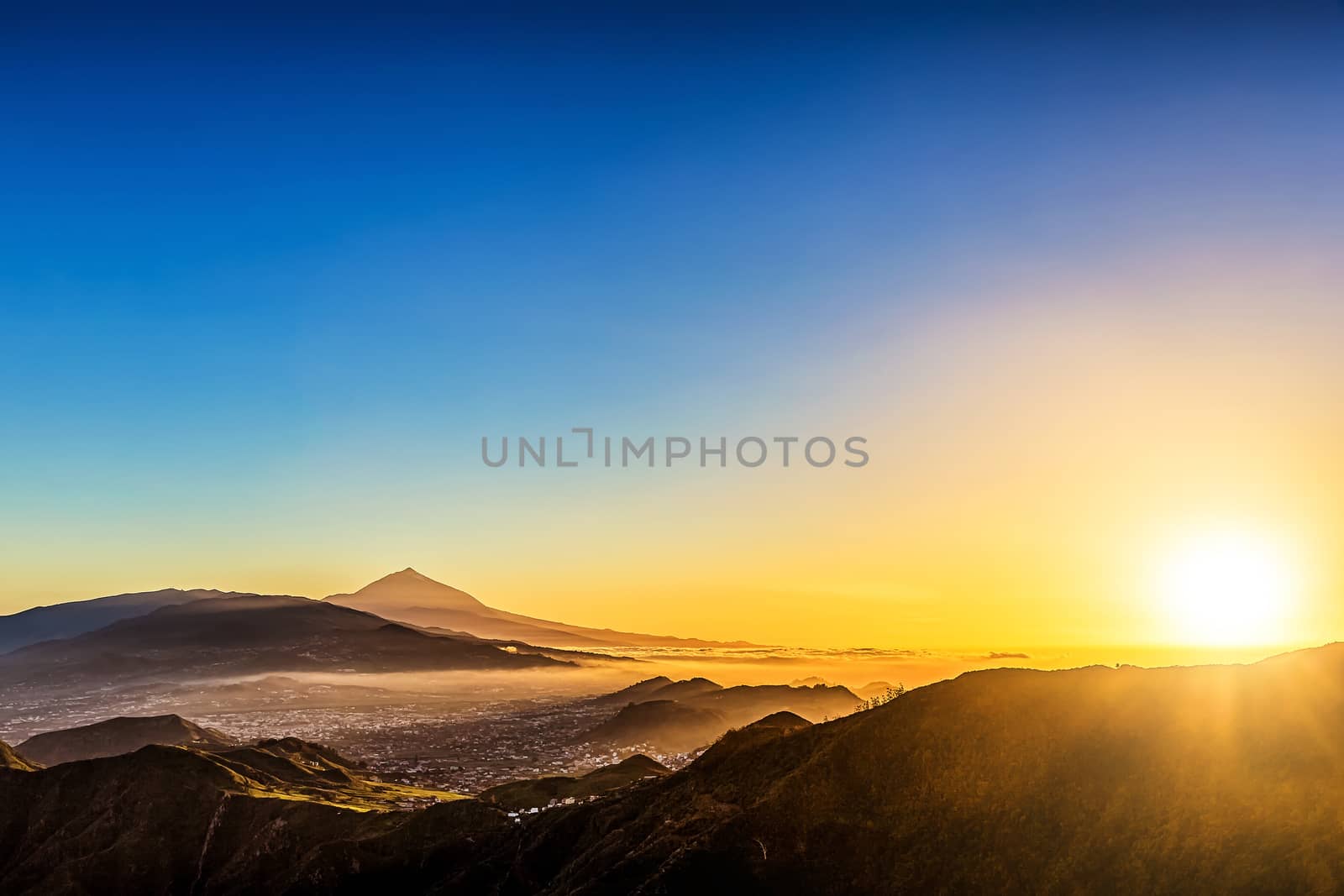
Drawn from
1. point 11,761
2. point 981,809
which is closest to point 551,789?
point 981,809

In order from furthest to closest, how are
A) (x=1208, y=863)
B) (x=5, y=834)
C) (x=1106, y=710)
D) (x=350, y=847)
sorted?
(x=5, y=834) < (x=350, y=847) < (x=1106, y=710) < (x=1208, y=863)

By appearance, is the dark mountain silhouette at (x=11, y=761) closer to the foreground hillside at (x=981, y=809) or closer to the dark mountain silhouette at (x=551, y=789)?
the foreground hillside at (x=981, y=809)

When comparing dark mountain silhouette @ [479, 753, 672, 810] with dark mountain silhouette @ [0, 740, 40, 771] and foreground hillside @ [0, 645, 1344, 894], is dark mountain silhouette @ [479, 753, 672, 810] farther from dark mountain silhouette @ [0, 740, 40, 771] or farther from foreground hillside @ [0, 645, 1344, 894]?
dark mountain silhouette @ [0, 740, 40, 771]

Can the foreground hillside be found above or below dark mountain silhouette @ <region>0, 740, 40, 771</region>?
above

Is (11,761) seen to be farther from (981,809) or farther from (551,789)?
(981,809)

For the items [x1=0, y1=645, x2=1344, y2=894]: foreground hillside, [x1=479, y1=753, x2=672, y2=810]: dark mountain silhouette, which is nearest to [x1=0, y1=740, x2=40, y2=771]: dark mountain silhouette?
[x1=0, y1=645, x2=1344, y2=894]: foreground hillside

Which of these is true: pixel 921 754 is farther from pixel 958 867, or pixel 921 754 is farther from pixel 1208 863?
pixel 1208 863

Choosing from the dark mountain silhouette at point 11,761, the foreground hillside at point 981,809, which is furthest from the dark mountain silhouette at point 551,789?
the dark mountain silhouette at point 11,761

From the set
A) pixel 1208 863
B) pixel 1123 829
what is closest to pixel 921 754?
pixel 1123 829
